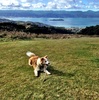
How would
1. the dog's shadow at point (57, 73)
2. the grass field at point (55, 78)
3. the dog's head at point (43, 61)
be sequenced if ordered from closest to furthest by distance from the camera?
the grass field at point (55, 78), the dog's head at point (43, 61), the dog's shadow at point (57, 73)

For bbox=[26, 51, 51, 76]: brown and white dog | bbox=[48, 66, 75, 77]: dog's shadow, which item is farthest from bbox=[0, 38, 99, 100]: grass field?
bbox=[26, 51, 51, 76]: brown and white dog

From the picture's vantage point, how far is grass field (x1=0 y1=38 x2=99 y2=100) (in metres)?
8.16

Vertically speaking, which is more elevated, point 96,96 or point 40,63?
point 40,63

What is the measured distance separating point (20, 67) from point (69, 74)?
7.60 feet

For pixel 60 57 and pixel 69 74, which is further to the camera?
pixel 60 57

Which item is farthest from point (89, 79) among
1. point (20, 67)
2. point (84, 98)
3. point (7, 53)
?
point (7, 53)

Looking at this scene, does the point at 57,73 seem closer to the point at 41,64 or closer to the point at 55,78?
the point at 55,78

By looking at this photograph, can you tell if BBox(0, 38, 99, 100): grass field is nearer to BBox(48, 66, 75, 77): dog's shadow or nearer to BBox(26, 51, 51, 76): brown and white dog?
BBox(48, 66, 75, 77): dog's shadow

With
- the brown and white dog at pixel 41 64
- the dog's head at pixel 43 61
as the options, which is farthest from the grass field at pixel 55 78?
the dog's head at pixel 43 61

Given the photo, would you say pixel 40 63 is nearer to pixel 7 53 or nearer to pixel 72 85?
pixel 72 85

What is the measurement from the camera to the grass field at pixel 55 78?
26.8 ft

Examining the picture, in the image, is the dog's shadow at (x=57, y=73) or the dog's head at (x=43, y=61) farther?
the dog's shadow at (x=57, y=73)

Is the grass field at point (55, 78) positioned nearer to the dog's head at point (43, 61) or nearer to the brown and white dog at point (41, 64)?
the brown and white dog at point (41, 64)

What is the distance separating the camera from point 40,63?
947 centimetres
